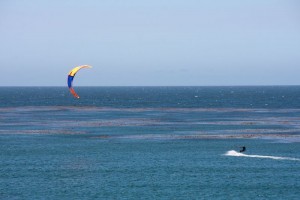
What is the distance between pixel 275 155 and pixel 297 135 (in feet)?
83.3

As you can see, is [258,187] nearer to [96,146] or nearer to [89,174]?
[89,174]

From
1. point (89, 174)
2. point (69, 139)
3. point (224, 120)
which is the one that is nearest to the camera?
point (89, 174)

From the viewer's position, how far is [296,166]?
69.2 metres

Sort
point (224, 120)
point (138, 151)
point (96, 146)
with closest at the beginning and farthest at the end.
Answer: point (138, 151) → point (96, 146) → point (224, 120)

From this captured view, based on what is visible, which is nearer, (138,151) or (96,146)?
(138,151)

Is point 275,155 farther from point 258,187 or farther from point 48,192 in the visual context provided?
point 48,192

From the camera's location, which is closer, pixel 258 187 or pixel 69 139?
pixel 258 187

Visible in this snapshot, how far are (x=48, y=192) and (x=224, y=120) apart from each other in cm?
8279

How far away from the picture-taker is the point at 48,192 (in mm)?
57469

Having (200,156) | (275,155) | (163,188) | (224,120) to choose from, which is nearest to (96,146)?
(200,156)

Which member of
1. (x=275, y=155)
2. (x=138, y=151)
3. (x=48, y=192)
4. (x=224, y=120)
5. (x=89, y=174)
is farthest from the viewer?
(x=224, y=120)

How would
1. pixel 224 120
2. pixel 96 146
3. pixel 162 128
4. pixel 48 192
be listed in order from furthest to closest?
pixel 224 120 → pixel 162 128 → pixel 96 146 → pixel 48 192

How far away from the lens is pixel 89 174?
216ft

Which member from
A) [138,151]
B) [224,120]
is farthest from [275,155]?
[224,120]
